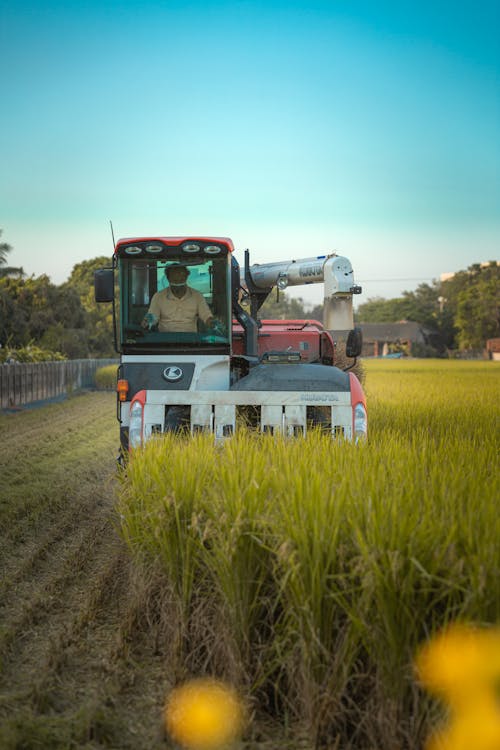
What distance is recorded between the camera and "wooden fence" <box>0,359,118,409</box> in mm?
22219

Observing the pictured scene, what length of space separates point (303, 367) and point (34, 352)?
2517 centimetres

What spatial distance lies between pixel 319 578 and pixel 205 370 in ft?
16.7

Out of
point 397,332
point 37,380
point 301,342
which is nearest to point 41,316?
point 37,380

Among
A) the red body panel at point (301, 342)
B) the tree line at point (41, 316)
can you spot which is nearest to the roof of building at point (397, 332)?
the tree line at point (41, 316)

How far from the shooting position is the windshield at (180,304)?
28.1 ft

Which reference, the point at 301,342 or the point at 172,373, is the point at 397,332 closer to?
the point at 301,342

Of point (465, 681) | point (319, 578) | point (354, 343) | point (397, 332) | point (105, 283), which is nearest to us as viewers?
point (465, 681)

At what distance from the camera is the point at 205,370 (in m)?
8.54

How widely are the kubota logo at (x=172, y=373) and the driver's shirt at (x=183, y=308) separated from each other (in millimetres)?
441

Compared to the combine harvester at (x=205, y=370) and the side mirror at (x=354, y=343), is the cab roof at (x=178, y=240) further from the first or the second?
the side mirror at (x=354, y=343)

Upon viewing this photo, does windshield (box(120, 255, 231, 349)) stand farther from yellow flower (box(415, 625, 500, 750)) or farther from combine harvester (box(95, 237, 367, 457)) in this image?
yellow flower (box(415, 625, 500, 750))

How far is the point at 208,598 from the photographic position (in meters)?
4.52

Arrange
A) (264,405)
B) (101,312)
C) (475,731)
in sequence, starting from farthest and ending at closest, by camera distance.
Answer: (101,312)
(264,405)
(475,731)

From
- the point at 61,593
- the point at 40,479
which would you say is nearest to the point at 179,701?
the point at 61,593
